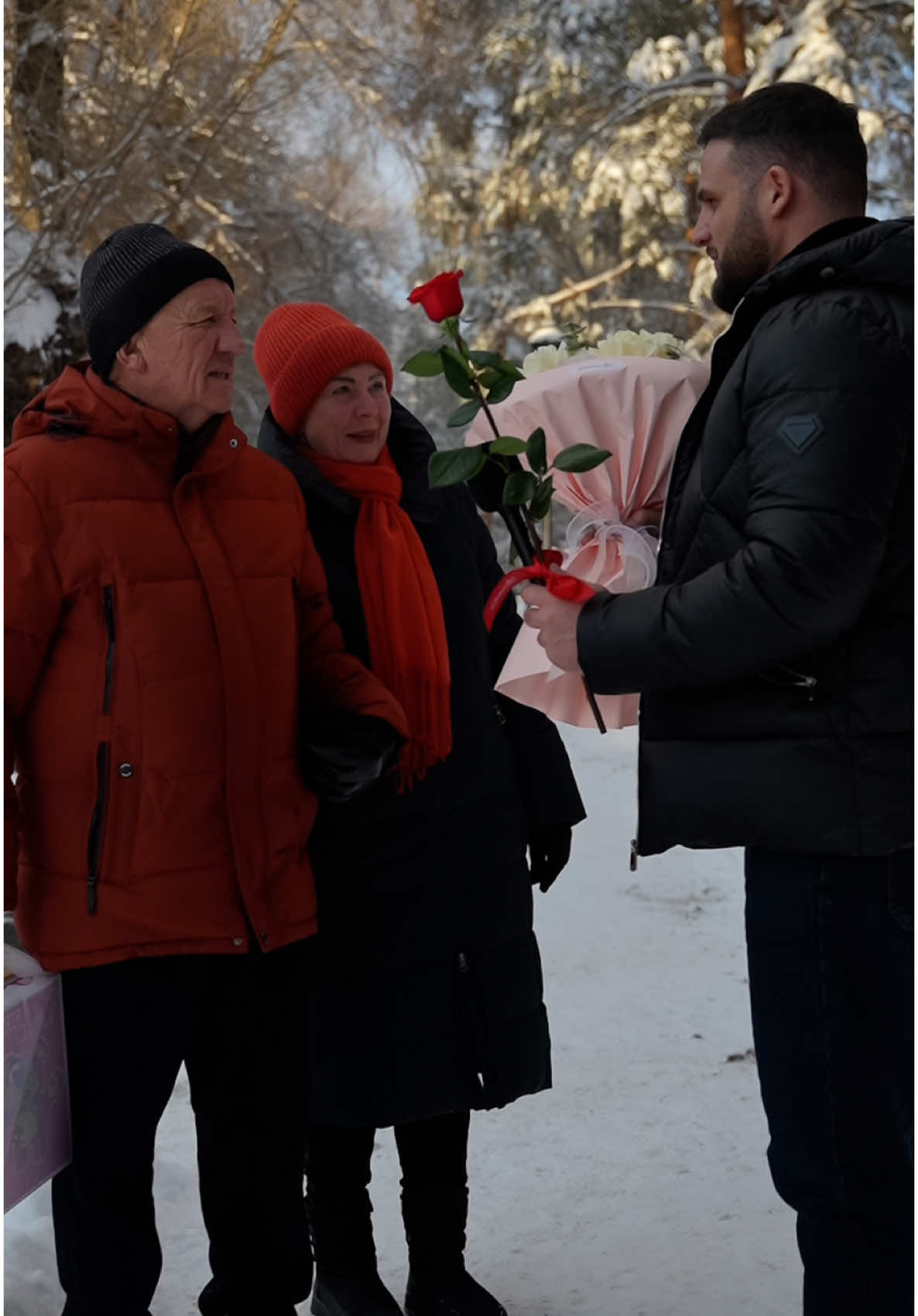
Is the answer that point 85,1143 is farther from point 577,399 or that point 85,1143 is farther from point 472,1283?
point 577,399

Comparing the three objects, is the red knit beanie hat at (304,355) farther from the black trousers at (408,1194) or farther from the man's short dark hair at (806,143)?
the black trousers at (408,1194)

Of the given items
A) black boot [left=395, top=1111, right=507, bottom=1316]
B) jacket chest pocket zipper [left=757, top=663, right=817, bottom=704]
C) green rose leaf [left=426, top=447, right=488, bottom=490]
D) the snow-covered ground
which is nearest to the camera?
jacket chest pocket zipper [left=757, top=663, right=817, bottom=704]


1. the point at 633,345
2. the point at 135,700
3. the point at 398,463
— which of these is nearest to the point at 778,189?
the point at 633,345

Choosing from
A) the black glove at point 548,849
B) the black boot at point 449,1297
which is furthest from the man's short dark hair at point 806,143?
the black boot at point 449,1297

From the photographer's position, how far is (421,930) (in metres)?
2.60

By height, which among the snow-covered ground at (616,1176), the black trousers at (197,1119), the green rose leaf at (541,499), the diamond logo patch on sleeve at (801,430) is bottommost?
the snow-covered ground at (616,1176)

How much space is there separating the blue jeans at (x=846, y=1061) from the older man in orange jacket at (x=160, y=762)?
2.50ft

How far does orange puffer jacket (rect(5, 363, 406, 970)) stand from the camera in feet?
6.95

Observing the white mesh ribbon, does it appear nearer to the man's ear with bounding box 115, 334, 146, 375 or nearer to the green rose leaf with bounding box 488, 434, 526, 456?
the green rose leaf with bounding box 488, 434, 526, 456

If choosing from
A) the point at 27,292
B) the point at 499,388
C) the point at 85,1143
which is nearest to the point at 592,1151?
→ the point at 85,1143

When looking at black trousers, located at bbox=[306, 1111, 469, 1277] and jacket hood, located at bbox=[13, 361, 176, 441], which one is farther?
black trousers, located at bbox=[306, 1111, 469, 1277]

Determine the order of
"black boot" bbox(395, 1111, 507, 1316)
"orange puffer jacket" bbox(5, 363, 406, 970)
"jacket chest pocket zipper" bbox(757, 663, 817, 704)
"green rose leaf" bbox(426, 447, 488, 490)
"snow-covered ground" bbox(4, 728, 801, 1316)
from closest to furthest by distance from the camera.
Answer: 1. "jacket chest pocket zipper" bbox(757, 663, 817, 704)
2. "green rose leaf" bbox(426, 447, 488, 490)
3. "orange puffer jacket" bbox(5, 363, 406, 970)
4. "black boot" bbox(395, 1111, 507, 1316)
5. "snow-covered ground" bbox(4, 728, 801, 1316)

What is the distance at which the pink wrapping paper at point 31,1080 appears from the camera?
2.07m

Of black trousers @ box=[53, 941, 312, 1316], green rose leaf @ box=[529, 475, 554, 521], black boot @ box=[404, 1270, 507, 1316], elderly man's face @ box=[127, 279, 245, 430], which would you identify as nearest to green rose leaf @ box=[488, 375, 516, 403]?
green rose leaf @ box=[529, 475, 554, 521]
